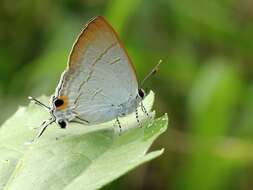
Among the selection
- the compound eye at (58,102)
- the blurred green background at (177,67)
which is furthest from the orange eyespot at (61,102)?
the blurred green background at (177,67)

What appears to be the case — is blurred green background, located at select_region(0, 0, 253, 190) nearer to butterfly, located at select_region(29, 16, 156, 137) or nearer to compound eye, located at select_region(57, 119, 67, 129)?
butterfly, located at select_region(29, 16, 156, 137)

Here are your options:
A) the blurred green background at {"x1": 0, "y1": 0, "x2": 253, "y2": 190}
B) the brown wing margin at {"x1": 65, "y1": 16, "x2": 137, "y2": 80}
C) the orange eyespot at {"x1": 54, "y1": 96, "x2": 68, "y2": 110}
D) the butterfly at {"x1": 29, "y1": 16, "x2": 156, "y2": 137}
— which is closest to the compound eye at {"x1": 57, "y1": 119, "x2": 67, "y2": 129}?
the butterfly at {"x1": 29, "y1": 16, "x2": 156, "y2": 137}

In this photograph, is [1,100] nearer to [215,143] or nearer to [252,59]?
[215,143]

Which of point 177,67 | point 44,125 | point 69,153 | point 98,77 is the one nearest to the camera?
point 69,153

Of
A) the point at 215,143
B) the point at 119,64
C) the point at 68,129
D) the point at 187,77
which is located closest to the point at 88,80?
the point at 119,64

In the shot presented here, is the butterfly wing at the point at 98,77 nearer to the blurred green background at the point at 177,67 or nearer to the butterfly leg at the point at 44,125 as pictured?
the butterfly leg at the point at 44,125

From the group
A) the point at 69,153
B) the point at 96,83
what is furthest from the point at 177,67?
the point at 69,153

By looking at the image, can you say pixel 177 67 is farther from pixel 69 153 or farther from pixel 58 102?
pixel 69 153
